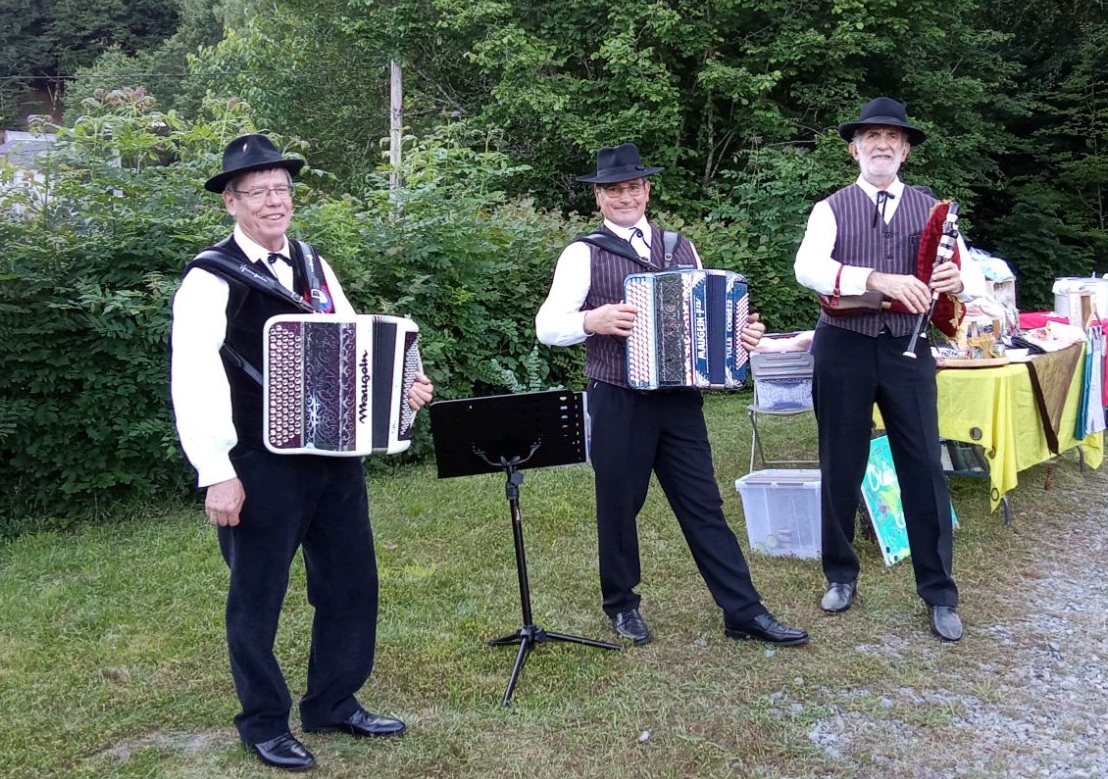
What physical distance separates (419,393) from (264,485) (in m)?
0.58

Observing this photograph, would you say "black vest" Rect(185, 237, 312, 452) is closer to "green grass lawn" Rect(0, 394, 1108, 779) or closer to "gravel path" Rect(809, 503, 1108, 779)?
"green grass lawn" Rect(0, 394, 1108, 779)

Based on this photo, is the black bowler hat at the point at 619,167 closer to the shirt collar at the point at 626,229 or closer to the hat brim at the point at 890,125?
the shirt collar at the point at 626,229

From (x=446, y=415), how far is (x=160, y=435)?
340cm

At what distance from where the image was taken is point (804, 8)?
51.9 feet

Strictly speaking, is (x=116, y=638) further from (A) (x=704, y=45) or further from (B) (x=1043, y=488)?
(A) (x=704, y=45)

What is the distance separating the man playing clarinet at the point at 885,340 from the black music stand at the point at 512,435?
121 centimetres

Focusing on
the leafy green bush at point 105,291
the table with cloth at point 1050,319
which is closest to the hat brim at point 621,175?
the leafy green bush at point 105,291

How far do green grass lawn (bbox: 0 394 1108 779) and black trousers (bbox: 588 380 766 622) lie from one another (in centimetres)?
37

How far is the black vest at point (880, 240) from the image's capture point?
13.6 ft

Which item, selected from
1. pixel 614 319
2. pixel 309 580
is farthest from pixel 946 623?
pixel 309 580

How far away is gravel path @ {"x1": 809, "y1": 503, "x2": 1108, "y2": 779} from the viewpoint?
3250 millimetres

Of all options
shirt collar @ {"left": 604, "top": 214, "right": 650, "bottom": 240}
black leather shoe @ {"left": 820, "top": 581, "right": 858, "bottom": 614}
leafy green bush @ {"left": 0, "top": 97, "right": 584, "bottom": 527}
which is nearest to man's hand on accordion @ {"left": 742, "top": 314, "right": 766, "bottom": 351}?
shirt collar @ {"left": 604, "top": 214, "right": 650, "bottom": 240}

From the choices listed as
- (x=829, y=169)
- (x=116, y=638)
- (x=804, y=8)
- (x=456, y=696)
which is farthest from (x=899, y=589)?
(x=804, y=8)

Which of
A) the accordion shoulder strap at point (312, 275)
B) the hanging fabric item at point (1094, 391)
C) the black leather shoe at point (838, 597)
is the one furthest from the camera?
the hanging fabric item at point (1094, 391)
